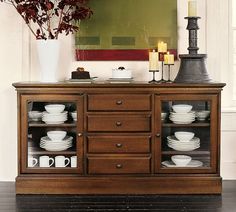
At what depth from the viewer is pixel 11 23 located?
4105mm

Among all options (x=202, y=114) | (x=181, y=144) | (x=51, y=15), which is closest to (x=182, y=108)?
(x=202, y=114)

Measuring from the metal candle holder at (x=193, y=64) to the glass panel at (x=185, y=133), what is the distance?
0.68 ft

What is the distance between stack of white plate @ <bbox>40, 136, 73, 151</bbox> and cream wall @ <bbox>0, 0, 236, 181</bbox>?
1.70 feet

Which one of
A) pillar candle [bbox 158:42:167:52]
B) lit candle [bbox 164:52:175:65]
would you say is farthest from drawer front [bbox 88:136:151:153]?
pillar candle [bbox 158:42:167:52]

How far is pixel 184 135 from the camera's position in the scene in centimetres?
373

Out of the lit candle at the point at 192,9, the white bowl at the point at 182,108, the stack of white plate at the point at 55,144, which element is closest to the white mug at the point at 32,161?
the stack of white plate at the point at 55,144

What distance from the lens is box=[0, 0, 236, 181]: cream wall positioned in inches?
162

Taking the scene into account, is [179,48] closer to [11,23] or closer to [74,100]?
[74,100]

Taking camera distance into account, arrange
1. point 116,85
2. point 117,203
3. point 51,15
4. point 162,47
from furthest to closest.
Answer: point 51,15 → point 162,47 → point 116,85 → point 117,203

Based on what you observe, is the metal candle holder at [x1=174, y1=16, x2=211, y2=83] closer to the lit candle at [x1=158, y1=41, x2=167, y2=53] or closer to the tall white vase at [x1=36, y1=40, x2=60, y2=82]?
the lit candle at [x1=158, y1=41, x2=167, y2=53]

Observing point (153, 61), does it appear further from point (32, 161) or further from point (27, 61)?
point (32, 161)

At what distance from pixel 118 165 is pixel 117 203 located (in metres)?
0.34

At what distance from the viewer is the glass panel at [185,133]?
3727 millimetres

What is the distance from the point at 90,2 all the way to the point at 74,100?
36.4 inches
